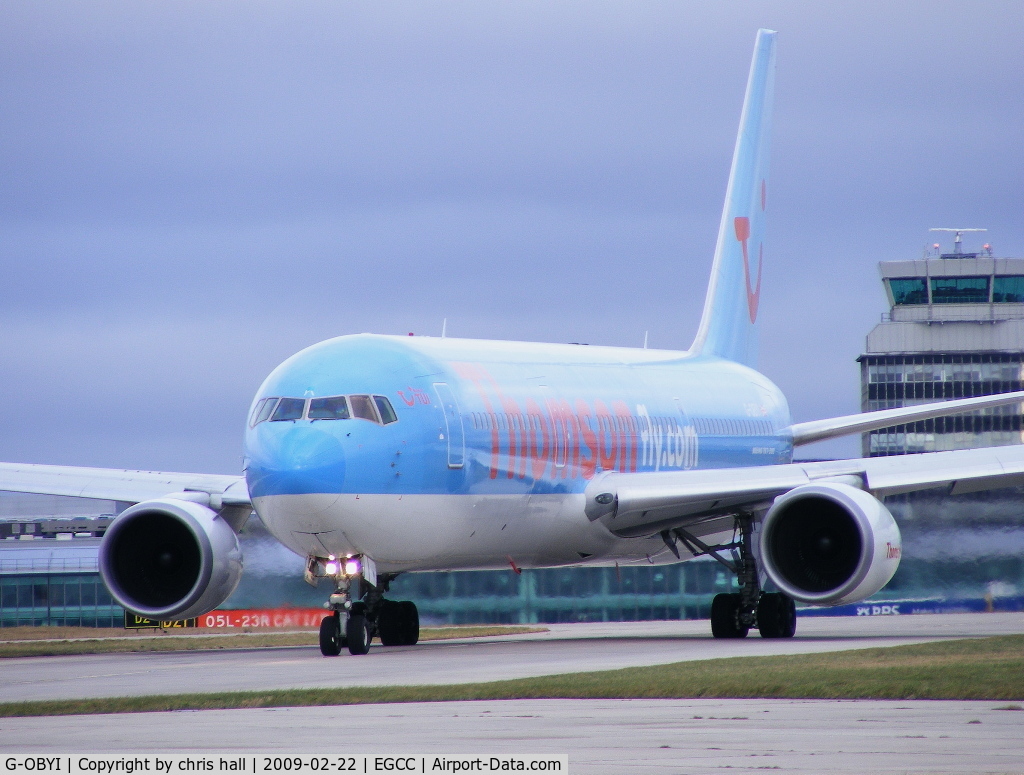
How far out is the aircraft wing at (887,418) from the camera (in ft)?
91.7

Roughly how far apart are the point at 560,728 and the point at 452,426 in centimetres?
1111

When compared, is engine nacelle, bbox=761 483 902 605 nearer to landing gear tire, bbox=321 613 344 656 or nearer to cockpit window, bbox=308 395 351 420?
landing gear tire, bbox=321 613 344 656

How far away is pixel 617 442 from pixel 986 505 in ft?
26.5

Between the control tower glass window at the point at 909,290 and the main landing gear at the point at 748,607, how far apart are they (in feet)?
163

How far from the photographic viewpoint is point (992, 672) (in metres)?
15.5

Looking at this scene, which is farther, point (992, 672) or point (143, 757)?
point (992, 672)

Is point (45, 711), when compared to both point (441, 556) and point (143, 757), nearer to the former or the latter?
point (143, 757)

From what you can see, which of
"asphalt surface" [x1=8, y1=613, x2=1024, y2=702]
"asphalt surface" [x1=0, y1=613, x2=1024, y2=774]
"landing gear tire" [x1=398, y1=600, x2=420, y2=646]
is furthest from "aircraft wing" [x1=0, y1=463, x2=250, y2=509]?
"asphalt surface" [x1=0, y1=613, x2=1024, y2=774]

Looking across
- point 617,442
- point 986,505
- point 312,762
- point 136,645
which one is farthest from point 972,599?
point 312,762

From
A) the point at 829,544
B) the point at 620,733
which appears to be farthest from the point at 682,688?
the point at 829,544

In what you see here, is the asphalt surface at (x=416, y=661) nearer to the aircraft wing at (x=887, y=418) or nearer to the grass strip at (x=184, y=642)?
the grass strip at (x=184, y=642)

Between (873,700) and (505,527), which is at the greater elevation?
(505,527)

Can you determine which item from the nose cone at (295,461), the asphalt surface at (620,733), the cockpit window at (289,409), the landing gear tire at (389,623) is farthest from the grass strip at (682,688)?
the landing gear tire at (389,623)

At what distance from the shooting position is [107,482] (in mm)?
26391
